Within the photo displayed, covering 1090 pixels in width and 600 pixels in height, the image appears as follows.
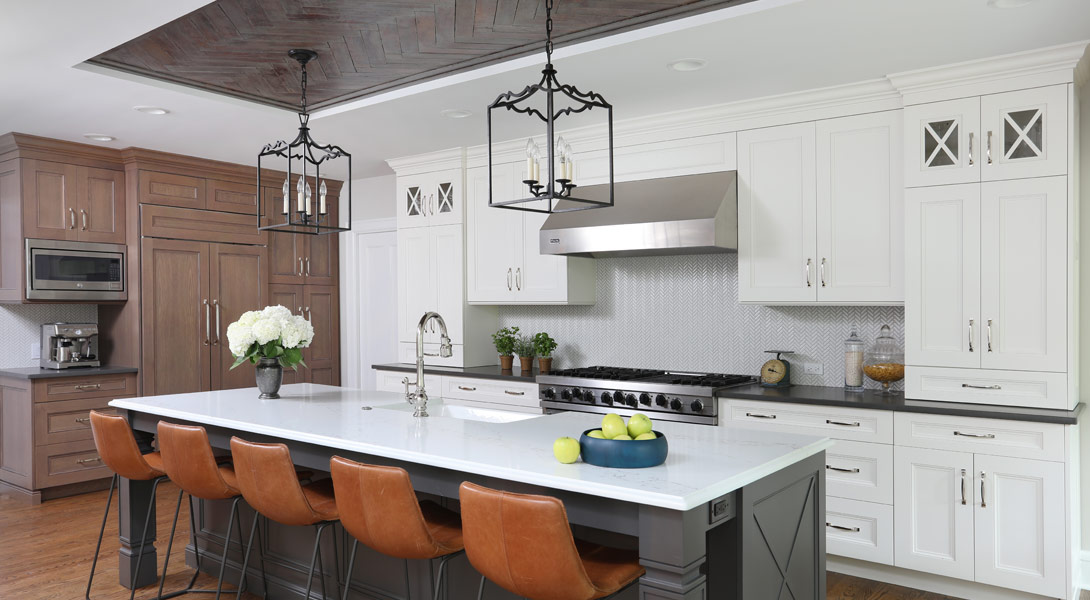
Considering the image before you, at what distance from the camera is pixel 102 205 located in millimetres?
5562

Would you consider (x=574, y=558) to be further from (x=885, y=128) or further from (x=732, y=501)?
(x=885, y=128)

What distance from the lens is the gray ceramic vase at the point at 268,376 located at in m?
3.69

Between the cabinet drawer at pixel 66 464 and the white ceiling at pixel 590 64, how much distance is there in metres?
2.14

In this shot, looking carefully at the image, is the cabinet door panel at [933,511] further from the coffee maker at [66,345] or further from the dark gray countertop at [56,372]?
the coffee maker at [66,345]

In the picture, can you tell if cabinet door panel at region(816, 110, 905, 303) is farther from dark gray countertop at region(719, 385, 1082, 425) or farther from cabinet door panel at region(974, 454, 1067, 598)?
cabinet door panel at region(974, 454, 1067, 598)

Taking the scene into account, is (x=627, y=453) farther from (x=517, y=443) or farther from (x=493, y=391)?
(x=493, y=391)

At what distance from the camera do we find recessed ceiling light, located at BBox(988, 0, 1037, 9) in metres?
2.76

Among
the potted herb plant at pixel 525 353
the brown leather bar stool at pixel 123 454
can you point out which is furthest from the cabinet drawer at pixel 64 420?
the potted herb plant at pixel 525 353

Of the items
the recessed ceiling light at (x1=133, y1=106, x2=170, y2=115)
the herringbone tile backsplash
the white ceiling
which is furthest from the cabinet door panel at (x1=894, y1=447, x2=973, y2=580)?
the recessed ceiling light at (x1=133, y1=106, x2=170, y2=115)

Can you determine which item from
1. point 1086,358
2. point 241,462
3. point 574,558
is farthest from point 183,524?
point 1086,358

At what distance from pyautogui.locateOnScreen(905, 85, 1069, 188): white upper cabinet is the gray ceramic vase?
3200 mm

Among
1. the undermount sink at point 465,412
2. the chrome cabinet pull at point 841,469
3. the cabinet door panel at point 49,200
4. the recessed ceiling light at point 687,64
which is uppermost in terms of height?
the recessed ceiling light at point 687,64

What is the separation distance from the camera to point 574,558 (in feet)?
6.19

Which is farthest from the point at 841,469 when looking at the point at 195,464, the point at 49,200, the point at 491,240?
the point at 49,200
